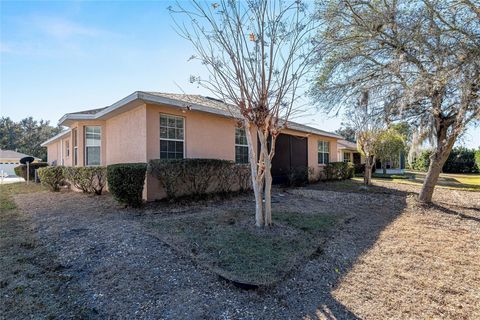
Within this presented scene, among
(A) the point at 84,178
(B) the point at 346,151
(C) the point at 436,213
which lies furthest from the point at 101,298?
(B) the point at 346,151

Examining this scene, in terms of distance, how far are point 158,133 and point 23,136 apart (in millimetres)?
52350

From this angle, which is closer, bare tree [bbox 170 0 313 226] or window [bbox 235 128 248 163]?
bare tree [bbox 170 0 313 226]

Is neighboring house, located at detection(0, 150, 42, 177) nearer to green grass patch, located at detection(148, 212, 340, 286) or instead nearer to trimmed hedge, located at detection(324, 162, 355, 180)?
trimmed hedge, located at detection(324, 162, 355, 180)

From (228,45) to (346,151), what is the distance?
26353 mm

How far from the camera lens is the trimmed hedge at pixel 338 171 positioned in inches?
624

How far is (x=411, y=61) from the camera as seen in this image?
7.27 metres

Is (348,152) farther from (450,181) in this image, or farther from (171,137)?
(171,137)

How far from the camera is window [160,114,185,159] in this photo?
8.31 m

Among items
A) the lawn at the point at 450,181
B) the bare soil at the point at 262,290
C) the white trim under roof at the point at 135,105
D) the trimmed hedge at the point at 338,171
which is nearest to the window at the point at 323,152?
the trimmed hedge at the point at 338,171

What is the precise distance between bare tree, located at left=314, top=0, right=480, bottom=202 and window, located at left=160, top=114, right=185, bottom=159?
16.2ft

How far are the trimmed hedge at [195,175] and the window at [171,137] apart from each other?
102 centimetres

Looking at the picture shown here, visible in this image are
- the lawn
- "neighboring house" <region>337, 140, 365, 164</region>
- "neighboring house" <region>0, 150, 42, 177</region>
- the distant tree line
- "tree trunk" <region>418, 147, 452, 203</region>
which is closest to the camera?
"tree trunk" <region>418, 147, 452, 203</region>

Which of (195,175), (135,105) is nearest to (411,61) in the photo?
(195,175)

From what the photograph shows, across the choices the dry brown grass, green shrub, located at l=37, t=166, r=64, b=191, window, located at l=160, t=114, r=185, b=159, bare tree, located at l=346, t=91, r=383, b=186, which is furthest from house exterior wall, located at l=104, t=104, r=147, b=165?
bare tree, located at l=346, t=91, r=383, b=186
